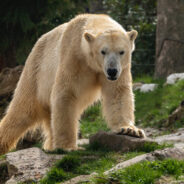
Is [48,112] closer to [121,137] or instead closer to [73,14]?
[121,137]

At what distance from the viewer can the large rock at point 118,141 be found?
15.2 ft

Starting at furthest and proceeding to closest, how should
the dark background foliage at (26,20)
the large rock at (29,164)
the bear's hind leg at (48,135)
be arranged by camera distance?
the dark background foliage at (26,20)
the bear's hind leg at (48,135)
the large rock at (29,164)

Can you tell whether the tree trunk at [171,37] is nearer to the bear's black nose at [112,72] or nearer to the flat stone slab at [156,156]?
the bear's black nose at [112,72]

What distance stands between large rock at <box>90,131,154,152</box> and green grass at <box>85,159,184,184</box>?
34.2 inches

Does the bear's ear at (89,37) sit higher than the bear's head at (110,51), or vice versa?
the bear's ear at (89,37)

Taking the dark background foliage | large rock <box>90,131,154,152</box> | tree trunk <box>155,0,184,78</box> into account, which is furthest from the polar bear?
tree trunk <box>155,0,184,78</box>

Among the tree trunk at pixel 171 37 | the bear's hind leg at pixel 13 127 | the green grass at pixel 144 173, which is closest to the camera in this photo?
the green grass at pixel 144 173

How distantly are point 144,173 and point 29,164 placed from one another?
139 centimetres

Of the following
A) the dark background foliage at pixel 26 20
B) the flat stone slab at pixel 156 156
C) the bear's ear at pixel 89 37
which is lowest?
the flat stone slab at pixel 156 156

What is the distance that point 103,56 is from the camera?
496 centimetres

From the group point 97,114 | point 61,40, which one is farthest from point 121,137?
point 97,114

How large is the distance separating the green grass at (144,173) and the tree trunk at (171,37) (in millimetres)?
6590

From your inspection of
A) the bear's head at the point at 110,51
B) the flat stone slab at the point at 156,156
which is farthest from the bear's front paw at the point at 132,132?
the flat stone slab at the point at 156,156

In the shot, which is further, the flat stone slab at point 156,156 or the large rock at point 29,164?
the large rock at point 29,164
